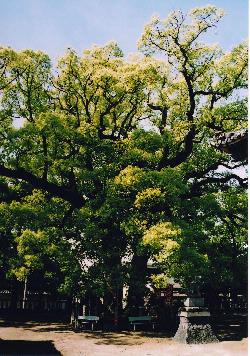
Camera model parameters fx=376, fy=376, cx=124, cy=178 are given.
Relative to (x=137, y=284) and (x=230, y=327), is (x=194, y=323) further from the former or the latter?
(x=230, y=327)

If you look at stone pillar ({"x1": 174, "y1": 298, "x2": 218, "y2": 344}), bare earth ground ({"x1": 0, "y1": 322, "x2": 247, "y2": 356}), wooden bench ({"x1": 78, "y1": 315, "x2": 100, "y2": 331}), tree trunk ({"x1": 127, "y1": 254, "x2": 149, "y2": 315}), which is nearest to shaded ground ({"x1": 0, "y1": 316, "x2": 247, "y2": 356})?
bare earth ground ({"x1": 0, "y1": 322, "x2": 247, "y2": 356})

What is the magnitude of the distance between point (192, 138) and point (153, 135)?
2286 millimetres

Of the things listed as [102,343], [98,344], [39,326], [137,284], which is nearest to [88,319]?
[39,326]

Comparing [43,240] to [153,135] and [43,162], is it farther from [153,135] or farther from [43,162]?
[153,135]

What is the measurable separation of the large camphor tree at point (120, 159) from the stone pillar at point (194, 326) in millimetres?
1024

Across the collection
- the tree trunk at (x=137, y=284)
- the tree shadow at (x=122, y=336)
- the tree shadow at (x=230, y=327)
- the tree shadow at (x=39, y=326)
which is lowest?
the tree shadow at (x=39, y=326)

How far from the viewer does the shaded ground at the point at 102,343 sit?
12688mm

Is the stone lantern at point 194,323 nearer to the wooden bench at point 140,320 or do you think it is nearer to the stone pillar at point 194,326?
the stone pillar at point 194,326

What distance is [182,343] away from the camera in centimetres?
1445

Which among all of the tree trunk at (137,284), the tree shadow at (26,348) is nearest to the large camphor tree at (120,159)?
the tree trunk at (137,284)

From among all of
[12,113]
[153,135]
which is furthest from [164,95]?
[12,113]

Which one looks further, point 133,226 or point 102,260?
point 102,260

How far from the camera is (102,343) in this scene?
14.7 metres

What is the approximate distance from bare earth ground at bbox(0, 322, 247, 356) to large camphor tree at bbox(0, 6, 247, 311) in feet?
6.86
